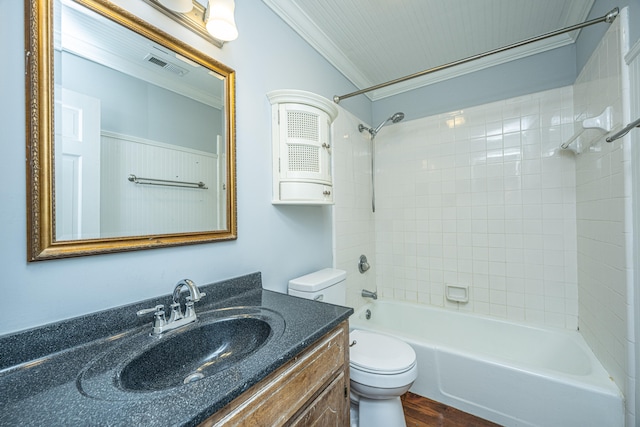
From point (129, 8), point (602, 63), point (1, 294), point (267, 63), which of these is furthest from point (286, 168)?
point (602, 63)

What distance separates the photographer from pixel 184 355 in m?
Answer: 0.88

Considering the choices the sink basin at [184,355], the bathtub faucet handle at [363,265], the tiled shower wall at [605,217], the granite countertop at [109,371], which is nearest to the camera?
the granite countertop at [109,371]

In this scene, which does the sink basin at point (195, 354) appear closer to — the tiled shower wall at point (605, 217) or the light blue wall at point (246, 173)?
the light blue wall at point (246, 173)

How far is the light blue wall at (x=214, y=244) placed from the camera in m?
0.70

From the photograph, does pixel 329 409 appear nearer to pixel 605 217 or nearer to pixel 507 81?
pixel 605 217

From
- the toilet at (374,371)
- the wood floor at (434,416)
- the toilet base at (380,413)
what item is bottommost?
the wood floor at (434,416)

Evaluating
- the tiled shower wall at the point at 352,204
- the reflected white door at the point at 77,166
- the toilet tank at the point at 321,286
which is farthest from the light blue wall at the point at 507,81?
the reflected white door at the point at 77,166

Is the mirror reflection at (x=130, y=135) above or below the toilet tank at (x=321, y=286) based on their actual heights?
above

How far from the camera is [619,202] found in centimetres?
125

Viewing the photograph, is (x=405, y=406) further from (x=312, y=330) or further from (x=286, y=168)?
(x=286, y=168)

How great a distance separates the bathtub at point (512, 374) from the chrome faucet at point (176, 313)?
1.29m

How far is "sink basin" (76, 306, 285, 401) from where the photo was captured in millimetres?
610

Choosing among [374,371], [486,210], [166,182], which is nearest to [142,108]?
[166,182]

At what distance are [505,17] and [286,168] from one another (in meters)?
1.72
